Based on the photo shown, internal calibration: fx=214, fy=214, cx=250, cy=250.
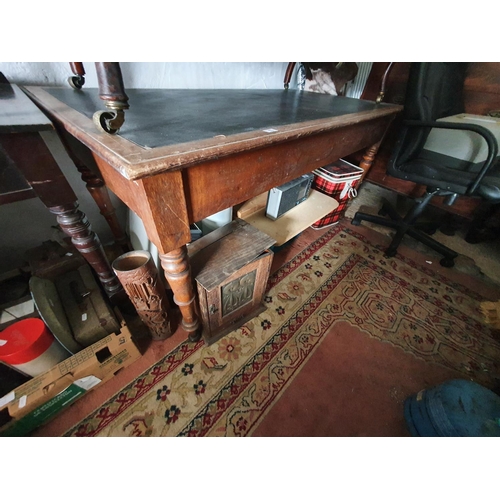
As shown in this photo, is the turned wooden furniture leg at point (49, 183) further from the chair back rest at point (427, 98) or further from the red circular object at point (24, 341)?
the chair back rest at point (427, 98)

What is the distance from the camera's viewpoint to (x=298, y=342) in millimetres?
930

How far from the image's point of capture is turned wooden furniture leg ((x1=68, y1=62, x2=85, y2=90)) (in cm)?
75

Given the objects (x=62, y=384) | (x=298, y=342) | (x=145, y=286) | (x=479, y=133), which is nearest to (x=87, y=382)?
(x=62, y=384)

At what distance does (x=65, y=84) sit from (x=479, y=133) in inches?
62.7

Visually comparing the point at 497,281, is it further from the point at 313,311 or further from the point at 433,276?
the point at 313,311

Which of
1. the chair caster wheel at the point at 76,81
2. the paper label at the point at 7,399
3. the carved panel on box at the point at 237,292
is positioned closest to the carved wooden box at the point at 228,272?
the carved panel on box at the point at 237,292

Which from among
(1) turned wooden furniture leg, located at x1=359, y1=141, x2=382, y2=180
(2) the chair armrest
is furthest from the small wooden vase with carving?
(1) turned wooden furniture leg, located at x1=359, y1=141, x2=382, y2=180

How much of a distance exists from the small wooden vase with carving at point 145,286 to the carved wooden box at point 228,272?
0.14 metres

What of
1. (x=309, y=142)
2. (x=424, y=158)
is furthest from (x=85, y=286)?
(x=424, y=158)

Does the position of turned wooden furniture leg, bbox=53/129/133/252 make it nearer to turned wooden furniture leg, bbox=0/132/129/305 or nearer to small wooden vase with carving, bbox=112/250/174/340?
turned wooden furniture leg, bbox=0/132/129/305

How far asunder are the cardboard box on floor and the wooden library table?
0.82ft

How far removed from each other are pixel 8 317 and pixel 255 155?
0.93 metres

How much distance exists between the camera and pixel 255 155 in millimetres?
525

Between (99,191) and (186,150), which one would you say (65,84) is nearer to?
(99,191)
